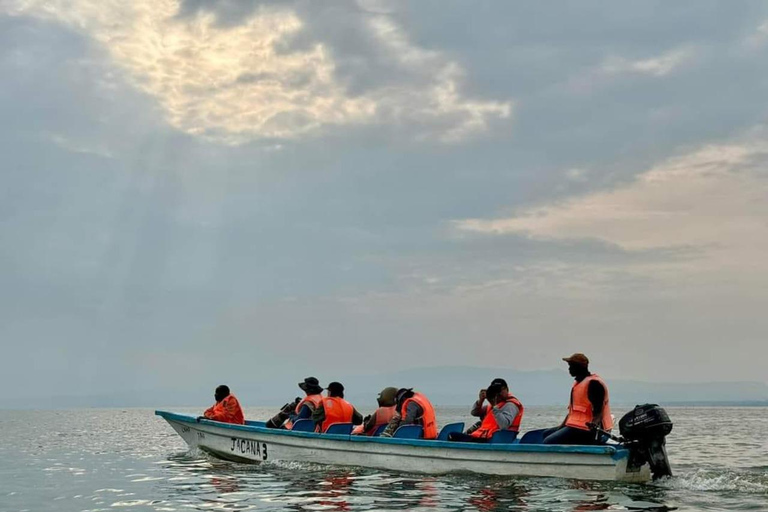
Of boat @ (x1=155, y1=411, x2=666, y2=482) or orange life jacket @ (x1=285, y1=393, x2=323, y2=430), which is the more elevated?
orange life jacket @ (x1=285, y1=393, x2=323, y2=430)

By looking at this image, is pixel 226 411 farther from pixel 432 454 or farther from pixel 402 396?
pixel 432 454

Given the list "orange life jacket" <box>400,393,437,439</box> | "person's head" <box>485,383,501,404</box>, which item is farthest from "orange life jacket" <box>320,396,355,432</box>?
"person's head" <box>485,383,501,404</box>

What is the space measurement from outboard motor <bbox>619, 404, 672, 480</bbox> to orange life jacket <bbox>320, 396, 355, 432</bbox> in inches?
330

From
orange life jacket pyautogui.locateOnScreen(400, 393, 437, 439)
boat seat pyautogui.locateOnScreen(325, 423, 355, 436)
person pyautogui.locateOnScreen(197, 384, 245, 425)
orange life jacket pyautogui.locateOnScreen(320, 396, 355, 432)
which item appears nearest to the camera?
orange life jacket pyautogui.locateOnScreen(400, 393, 437, 439)

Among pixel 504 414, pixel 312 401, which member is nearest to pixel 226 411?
pixel 312 401

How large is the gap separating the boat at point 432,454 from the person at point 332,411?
690 mm

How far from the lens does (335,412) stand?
22.3 m

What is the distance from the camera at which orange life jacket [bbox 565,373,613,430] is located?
1658 cm

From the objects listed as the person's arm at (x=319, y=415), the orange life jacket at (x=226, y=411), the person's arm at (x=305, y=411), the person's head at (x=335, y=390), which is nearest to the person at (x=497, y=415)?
the person's head at (x=335, y=390)

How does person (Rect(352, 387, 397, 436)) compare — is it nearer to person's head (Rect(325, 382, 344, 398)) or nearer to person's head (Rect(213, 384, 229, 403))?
person's head (Rect(325, 382, 344, 398))

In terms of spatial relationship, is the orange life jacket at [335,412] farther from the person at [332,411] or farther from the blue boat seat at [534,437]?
the blue boat seat at [534,437]

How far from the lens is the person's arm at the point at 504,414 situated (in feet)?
60.5

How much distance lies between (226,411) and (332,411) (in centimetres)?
546

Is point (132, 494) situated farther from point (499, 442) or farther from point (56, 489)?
point (499, 442)
